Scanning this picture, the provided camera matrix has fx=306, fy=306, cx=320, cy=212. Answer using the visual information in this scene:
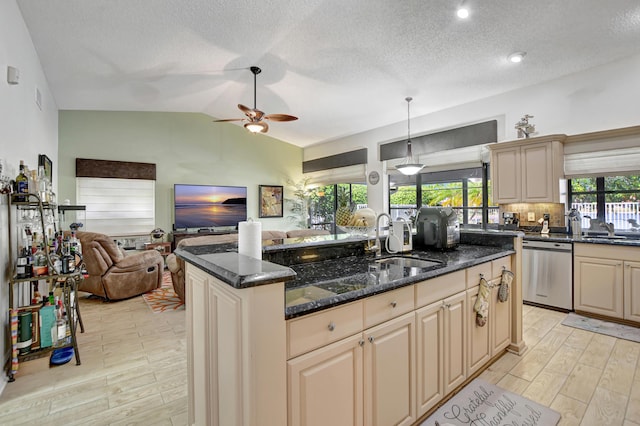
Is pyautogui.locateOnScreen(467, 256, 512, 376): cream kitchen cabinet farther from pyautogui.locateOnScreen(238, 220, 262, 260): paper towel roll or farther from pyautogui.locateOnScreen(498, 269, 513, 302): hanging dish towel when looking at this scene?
pyautogui.locateOnScreen(238, 220, 262, 260): paper towel roll

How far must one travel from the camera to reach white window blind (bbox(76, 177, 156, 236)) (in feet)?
19.3

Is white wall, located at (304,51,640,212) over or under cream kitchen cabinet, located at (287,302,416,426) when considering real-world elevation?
over

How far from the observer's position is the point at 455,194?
546 centimetres

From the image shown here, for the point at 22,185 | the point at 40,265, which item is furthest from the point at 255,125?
the point at 40,265

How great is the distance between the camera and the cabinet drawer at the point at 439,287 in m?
1.71

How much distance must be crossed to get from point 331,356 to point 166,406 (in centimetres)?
148

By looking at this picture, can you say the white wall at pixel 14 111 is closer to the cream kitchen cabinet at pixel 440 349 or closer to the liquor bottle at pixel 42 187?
the liquor bottle at pixel 42 187

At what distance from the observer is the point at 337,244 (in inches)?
88.7

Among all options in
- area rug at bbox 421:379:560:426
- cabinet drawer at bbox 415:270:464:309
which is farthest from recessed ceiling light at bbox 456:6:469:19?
area rug at bbox 421:379:560:426

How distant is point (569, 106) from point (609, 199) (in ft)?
4.31

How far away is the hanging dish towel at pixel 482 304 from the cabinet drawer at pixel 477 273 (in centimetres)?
5

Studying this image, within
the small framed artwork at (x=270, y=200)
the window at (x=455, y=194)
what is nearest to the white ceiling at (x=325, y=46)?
the window at (x=455, y=194)

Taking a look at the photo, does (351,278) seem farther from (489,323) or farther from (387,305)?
(489,323)

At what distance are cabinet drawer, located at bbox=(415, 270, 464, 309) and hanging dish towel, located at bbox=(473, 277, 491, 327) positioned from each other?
0.71 feet
